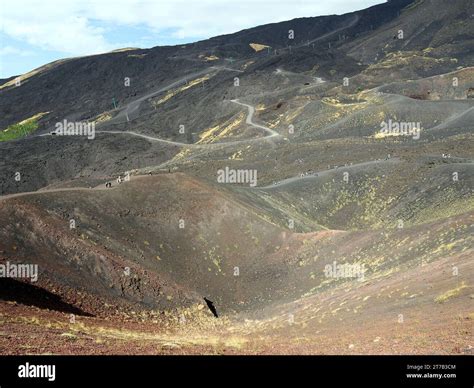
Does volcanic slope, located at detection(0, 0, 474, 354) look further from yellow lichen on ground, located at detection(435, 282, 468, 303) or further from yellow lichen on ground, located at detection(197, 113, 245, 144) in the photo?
yellow lichen on ground, located at detection(197, 113, 245, 144)

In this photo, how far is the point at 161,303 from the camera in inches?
1278

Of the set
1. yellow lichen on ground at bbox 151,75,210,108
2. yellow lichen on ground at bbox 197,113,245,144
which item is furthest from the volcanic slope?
yellow lichen on ground at bbox 151,75,210,108

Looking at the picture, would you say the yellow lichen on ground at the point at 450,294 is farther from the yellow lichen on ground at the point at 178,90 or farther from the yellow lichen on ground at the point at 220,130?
the yellow lichen on ground at the point at 178,90

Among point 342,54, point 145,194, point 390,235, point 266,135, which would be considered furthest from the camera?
point 342,54

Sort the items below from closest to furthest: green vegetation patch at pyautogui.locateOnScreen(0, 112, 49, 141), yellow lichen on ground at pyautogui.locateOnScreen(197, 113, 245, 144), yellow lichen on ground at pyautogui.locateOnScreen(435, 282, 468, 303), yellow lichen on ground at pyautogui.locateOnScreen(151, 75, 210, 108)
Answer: yellow lichen on ground at pyautogui.locateOnScreen(435, 282, 468, 303) < yellow lichen on ground at pyautogui.locateOnScreen(197, 113, 245, 144) < green vegetation patch at pyautogui.locateOnScreen(0, 112, 49, 141) < yellow lichen on ground at pyautogui.locateOnScreen(151, 75, 210, 108)

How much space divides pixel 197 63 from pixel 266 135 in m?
102

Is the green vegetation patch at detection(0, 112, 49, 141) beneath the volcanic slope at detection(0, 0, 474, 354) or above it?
above

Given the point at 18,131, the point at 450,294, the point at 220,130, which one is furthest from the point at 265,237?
the point at 18,131

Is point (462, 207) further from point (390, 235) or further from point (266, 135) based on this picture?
point (266, 135)

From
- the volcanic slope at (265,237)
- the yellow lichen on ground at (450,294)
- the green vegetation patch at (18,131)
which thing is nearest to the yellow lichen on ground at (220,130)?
the volcanic slope at (265,237)

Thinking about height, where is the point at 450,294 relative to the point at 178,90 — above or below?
below

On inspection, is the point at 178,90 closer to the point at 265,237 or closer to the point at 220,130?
the point at 220,130

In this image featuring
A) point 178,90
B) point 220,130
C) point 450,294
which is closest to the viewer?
point 450,294

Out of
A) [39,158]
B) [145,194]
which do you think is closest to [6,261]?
[145,194]
